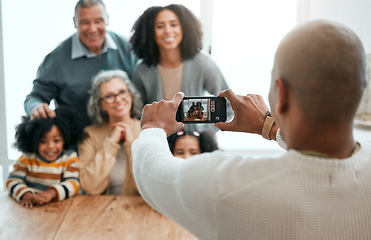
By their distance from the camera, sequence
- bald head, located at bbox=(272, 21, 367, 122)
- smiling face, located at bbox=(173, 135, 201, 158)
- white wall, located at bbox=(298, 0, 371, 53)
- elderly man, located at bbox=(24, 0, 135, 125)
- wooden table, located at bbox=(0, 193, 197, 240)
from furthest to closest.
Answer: white wall, located at bbox=(298, 0, 371, 53), elderly man, located at bbox=(24, 0, 135, 125), smiling face, located at bbox=(173, 135, 201, 158), wooden table, located at bbox=(0, 193, 197, 240), bald head, located at bbox=(272, 21, 367, 122)

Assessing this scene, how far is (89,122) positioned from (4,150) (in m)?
1.05

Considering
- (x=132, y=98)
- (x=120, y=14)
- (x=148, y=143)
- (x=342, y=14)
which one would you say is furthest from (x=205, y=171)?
(x=342, y=14)

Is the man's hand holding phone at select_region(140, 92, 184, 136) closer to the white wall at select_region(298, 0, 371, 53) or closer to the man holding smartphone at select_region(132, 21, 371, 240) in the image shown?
the man holding smartphone at select_region(132, 21, 371, 240)

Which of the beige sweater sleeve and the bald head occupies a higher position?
the bald head

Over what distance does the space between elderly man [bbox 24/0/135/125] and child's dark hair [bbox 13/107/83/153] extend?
0.18 feet

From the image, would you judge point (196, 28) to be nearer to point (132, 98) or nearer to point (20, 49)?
point (132, 98)

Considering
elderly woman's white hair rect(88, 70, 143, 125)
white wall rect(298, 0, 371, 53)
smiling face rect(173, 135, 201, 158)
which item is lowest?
smiling face rect(173, 135, 201, 158)

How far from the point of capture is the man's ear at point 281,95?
1.90 ft

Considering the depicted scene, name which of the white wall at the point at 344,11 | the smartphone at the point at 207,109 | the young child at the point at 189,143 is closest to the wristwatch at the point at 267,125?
the smartphone at the point at 207,109

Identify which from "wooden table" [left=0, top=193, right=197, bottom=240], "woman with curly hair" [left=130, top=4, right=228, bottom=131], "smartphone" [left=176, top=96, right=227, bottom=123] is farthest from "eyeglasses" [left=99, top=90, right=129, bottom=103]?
"smartphone" [left=176, top=96, right=227, bottom=123]

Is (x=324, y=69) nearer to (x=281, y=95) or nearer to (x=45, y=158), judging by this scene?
(x=281, y=95)

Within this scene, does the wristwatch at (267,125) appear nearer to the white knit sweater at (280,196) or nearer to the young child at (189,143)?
the white knit sweater at (280,196)

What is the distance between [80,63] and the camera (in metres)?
2.34

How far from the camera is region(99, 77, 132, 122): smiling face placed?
2270 mm
